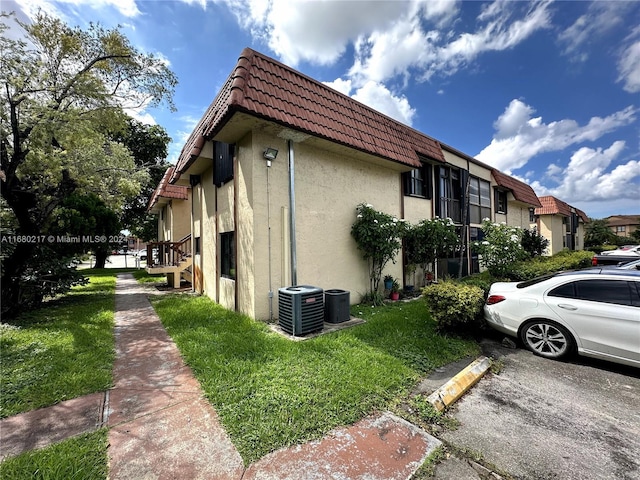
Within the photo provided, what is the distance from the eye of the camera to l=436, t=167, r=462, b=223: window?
39.5 ft

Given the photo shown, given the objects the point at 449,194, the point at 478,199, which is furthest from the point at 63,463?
the point at 478,199

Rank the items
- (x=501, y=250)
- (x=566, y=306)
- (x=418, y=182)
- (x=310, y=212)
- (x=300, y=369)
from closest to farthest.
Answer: (x=300, y=369) < (x=566, y=306) < (x=310, y=212) < (x=501, y=250) < (x=418, y=182)

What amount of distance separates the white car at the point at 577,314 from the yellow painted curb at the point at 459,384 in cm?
115

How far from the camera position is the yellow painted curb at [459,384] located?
330cm

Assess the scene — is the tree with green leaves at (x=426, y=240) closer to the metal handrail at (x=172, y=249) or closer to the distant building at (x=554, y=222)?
the metal handrail at (x=172, y=249)

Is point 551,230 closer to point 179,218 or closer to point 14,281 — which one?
point 179,218

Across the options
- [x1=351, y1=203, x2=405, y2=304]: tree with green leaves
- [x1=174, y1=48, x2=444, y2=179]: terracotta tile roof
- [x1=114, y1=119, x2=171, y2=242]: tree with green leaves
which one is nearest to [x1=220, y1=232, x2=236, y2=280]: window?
[x1=174, y1=48, x2=444, y2=179]: terracotta tile roof

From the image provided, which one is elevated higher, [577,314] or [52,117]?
[52,117]

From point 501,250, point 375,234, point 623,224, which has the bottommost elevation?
point 501,250

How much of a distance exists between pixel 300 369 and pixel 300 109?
5526mm

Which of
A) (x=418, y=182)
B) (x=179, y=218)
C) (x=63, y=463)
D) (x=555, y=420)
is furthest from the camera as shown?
(x=179, y=218)

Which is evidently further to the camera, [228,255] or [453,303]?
[228,255]

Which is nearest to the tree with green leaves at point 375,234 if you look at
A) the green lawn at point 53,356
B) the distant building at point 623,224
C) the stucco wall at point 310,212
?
the stucco wall at point 310,212

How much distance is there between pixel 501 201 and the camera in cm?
1683
